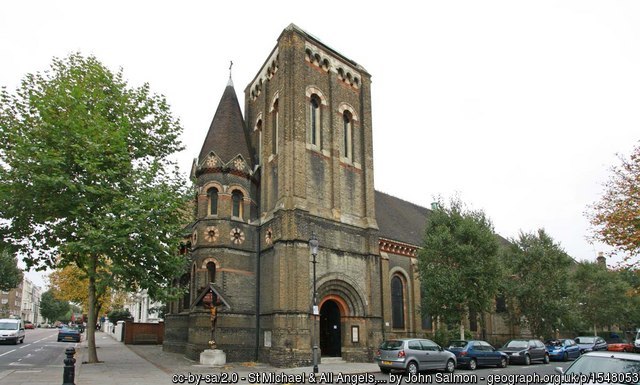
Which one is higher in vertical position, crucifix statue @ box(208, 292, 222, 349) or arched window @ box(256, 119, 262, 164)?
arched window @ box(256, 119, 262, 164)

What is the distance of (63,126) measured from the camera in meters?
19.7

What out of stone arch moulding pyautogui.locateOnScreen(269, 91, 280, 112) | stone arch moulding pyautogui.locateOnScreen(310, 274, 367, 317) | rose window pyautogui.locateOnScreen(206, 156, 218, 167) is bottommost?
stone arch moulding pyautogui.locateOnScreen(310, 274, 367, 317)

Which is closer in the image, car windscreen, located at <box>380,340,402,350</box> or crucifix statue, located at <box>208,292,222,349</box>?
car windscreen, located at <box>380,340,402,350</box>

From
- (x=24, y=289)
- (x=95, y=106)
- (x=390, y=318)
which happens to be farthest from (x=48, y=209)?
(x=24, y=289)

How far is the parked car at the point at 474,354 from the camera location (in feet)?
76.5

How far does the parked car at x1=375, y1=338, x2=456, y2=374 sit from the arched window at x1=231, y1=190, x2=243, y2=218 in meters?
11.6

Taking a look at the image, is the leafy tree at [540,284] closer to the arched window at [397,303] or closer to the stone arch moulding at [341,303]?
the arched window at [397,303]

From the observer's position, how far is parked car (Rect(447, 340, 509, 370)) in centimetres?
2333

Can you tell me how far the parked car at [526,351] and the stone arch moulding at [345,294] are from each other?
886cm

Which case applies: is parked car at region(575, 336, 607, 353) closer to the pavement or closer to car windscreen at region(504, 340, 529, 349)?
car windscreen at region(504, 340, 529, 349)

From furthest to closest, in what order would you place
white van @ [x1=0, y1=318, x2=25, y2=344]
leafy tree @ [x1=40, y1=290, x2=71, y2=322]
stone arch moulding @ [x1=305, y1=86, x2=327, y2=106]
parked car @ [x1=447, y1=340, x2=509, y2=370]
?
leafy tree @ [x1=40, y1=290, x2=71, y2=322]
white van @ [x1=0, y1=318, x2=25, y2=344]
stone arch moulding @ [x1=305, y1=86, x2=327, y2=106]
parked car @ [x1=447, y1=340, x2=509, y2=370]

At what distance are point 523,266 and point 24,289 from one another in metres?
138

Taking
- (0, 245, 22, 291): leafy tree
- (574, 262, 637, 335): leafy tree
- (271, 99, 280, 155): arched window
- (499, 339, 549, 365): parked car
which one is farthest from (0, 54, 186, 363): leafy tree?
(0, 245, 22, 291): leafy tree

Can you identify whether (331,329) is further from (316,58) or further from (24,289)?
(24,289)
